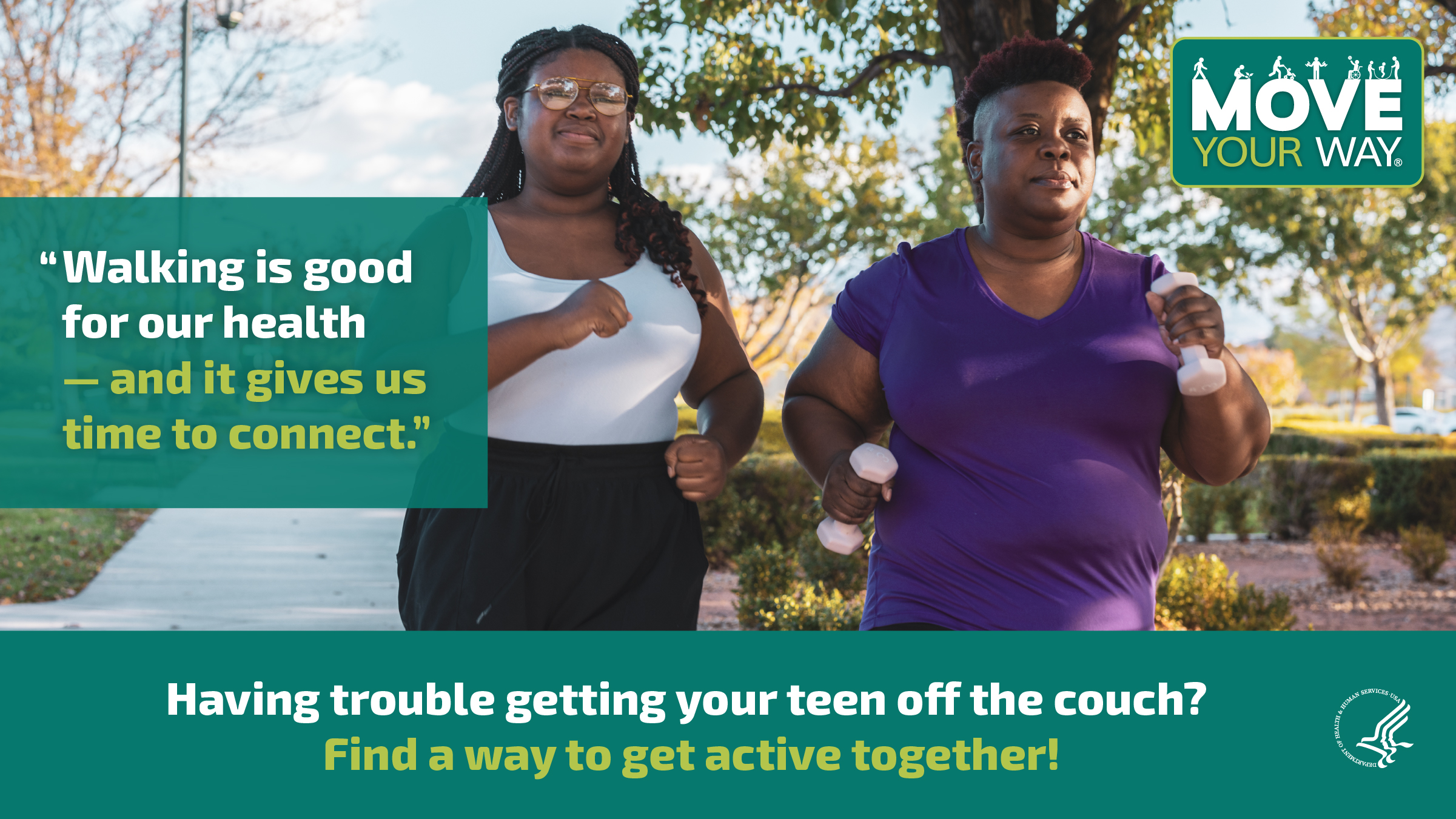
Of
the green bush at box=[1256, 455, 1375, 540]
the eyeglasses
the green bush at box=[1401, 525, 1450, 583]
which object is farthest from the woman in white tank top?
the green bush at box=[1256, 455, 1375, 540]

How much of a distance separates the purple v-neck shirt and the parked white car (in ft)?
155

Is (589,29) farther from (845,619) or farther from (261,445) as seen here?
(845,619)

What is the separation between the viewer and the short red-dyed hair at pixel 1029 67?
2.09 m

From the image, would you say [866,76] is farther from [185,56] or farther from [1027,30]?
[185,56]

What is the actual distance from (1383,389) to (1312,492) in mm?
23551

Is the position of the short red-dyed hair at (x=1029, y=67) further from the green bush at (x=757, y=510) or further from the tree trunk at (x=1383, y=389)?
the tree trunk at (x=1383, y=389)

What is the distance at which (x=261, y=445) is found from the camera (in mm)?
2729

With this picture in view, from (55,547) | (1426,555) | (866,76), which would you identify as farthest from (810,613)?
(55,547)

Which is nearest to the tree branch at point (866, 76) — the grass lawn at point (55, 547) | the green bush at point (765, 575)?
the green bush at point (765, 575)

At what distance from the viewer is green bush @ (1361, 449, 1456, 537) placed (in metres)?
13.1

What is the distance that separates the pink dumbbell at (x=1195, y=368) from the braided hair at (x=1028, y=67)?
0.39 m

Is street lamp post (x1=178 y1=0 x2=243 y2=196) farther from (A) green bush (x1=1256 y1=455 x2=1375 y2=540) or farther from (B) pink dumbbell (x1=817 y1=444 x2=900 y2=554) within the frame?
(B) pink dumbbell (x1=817 y1=444 x2=900 y2=554)
